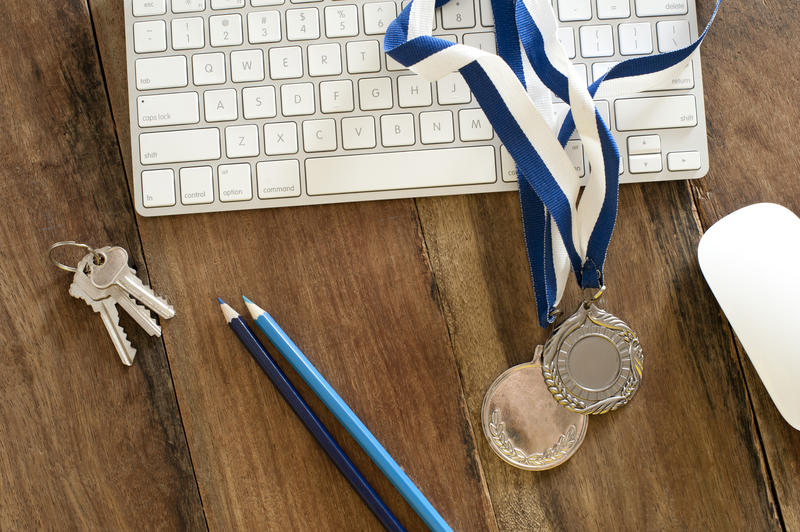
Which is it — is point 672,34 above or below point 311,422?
above

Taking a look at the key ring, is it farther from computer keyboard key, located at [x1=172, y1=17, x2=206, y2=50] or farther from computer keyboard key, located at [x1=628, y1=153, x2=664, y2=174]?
computer keyboard key, located at [x1=628, y1=153, x2=664, y2=174]

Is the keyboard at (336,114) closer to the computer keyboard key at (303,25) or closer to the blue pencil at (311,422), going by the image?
the computer keyboard key at (303,25)

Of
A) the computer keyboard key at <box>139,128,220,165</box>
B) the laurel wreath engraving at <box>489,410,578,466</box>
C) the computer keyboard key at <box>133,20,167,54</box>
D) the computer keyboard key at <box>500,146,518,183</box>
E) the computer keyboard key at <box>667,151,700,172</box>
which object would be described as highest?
the computer keyboard key at <box>133,20,167,54</box>

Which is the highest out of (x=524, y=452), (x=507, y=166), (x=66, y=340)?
(x=507, y=166)

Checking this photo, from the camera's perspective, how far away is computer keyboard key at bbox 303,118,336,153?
1.66 ft

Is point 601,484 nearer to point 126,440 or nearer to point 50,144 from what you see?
point 126,440

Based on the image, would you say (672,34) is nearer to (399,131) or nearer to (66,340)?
(399,131)

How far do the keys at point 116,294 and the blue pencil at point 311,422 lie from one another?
67mm

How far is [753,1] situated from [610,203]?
0.25m

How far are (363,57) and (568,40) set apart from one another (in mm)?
184

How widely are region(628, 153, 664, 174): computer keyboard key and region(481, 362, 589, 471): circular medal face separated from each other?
0.20 m

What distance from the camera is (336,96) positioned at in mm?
506

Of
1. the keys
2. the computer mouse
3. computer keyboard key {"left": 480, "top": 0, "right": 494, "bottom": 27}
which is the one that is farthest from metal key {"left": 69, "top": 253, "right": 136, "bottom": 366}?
the computer mouse

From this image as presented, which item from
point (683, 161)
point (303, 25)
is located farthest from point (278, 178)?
point (683, 161)
